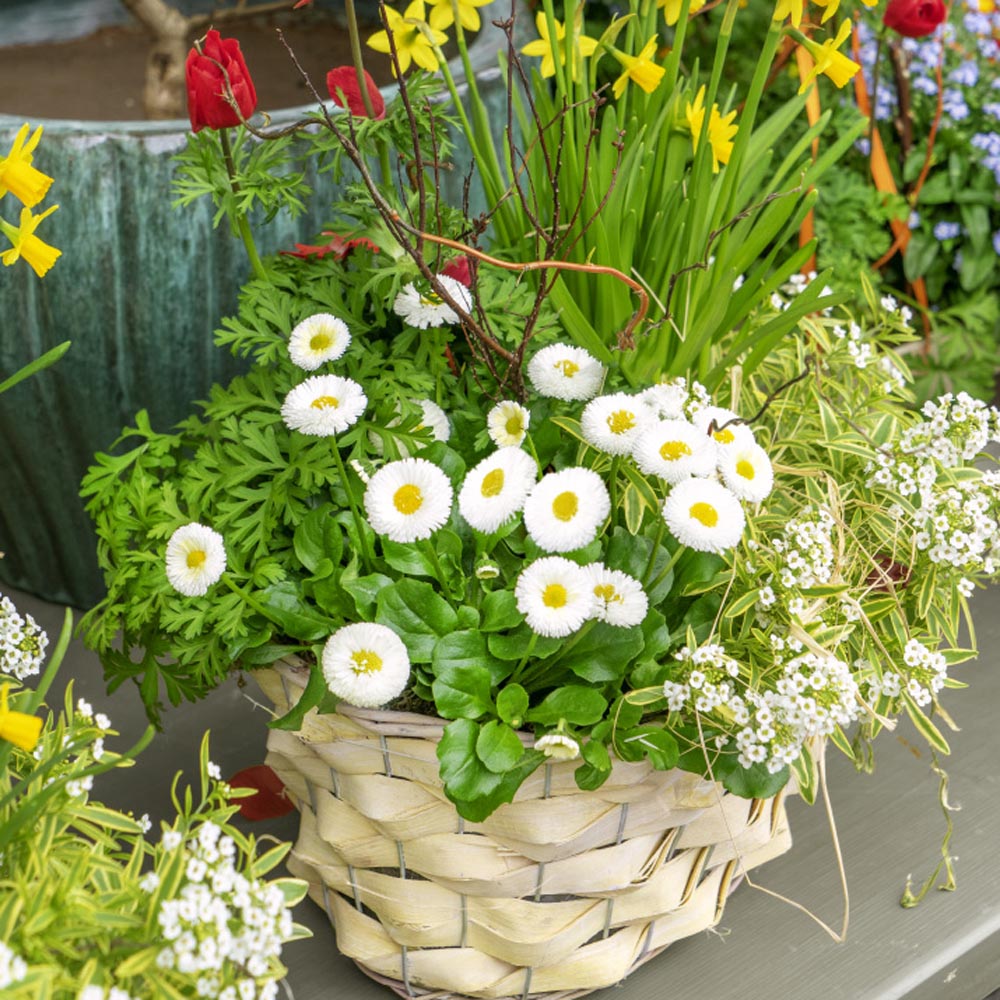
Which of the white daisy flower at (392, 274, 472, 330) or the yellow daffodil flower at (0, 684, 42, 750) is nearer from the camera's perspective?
the yellow daffodil flower at (0, 684, 42, 750)

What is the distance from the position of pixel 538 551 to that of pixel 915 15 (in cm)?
75

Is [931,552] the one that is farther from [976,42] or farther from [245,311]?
[976,42]

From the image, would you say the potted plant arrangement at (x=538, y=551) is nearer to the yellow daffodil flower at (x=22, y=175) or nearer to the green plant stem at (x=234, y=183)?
the green plant stem at (x=234, y=183)

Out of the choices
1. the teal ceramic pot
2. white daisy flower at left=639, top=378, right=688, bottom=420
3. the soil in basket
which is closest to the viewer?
white daisy flower at left=639, top=378, right=688, bottom=420

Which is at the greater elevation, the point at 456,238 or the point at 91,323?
the point at 456,238

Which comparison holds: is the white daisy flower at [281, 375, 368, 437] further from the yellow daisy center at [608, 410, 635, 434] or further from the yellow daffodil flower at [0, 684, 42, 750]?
the yellow daffodil flower at [0, 684, 42, 750]

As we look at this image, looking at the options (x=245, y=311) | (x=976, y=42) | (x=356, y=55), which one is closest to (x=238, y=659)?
(x=245, y=311)

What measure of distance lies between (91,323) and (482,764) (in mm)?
716

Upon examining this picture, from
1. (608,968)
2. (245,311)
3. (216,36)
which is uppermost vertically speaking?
(216,36)

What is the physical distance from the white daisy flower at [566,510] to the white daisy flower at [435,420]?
15cm

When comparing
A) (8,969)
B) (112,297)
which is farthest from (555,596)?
(112,297)

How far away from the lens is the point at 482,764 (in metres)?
0.80

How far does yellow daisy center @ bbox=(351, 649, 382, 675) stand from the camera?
798 mm

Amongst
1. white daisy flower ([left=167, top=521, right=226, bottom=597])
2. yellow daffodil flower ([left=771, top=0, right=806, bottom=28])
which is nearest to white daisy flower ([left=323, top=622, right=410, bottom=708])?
white daisy flower ([left=167, top=521, right=226, bottom=597])
